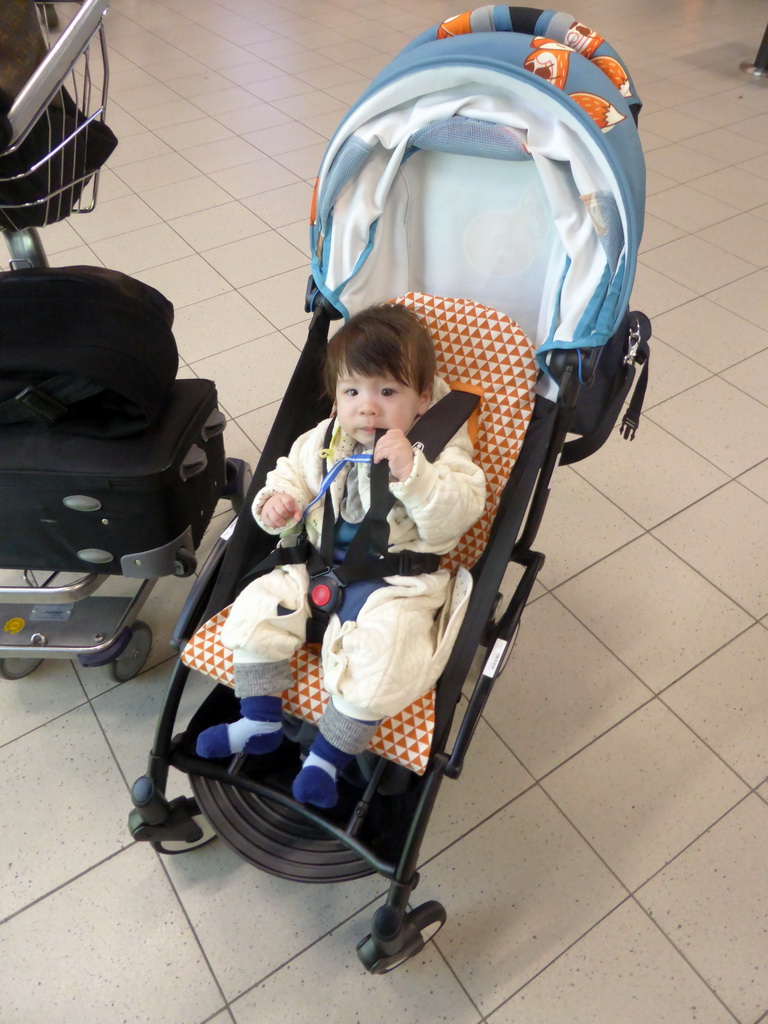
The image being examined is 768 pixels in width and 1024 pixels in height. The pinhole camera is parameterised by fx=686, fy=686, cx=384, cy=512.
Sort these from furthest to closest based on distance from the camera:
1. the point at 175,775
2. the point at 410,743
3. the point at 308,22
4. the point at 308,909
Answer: the point at 308,22, the point at 175,775, the point at 308,909, the point at 410,743

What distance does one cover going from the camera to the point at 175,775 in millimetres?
1385

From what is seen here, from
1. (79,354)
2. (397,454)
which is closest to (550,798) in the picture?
(397,454)

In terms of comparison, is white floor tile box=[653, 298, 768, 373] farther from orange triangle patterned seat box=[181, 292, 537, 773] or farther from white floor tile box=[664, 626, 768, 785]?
orange triangle patterned seat box=[181, 292, 537, 773]

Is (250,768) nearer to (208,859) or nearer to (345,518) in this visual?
(208,859)

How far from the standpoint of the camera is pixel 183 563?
1358 millimetres

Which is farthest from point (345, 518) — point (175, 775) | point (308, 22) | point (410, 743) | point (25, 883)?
point (308, 22)

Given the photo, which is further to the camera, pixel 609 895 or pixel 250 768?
pixel 609 895

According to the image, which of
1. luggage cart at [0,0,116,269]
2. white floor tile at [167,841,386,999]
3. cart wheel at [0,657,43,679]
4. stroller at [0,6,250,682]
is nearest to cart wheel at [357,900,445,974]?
white floor tile at [167,841,386,999]

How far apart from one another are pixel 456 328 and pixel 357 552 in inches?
17.8

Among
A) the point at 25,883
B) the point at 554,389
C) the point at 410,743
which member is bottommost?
the point at 25,883

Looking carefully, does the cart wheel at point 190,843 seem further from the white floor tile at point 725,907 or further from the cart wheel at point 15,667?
the white floor tile at point 725,907

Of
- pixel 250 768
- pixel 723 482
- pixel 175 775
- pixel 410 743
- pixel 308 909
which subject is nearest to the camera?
pixel 410 743

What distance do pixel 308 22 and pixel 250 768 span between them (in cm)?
521

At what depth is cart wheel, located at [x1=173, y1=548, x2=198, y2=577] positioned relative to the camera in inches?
53.2
